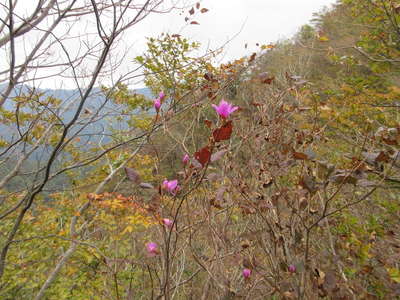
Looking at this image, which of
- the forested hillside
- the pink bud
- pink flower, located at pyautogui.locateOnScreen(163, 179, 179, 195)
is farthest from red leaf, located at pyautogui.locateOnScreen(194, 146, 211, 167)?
the pink bud

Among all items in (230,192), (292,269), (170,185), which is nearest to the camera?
(170,185)

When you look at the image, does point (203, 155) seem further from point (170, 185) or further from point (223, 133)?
point (170, 185)

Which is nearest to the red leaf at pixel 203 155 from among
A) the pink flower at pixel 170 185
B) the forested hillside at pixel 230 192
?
the forested hillside at pixel 230 192

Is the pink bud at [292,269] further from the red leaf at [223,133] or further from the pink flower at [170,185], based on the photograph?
the red leaf at [223,133]

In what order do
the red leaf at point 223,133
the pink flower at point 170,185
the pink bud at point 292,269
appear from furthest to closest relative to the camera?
the pink bud at point 292,269 → the pink flower at point 170,185 → the red leaf at point 223,133

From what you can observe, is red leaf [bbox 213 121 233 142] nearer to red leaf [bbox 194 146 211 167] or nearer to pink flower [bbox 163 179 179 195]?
red leaf [bbox 194 146 211 167]

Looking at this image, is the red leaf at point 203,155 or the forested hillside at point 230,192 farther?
the forested hillside at point 230,192

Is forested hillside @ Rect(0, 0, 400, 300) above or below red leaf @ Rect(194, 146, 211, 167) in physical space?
below

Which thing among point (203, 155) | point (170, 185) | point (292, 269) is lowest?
point (292, 269)

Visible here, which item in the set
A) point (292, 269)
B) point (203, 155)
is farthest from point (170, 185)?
point (292, 269)

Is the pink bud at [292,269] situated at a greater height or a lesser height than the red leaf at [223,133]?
lesser

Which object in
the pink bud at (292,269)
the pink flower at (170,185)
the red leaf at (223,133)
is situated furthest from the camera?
the pink bud at (292,269)

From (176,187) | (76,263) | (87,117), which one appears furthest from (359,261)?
(76,263)

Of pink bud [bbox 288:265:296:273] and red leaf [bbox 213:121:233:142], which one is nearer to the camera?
red leaf [bbox 213:121:233:142]
